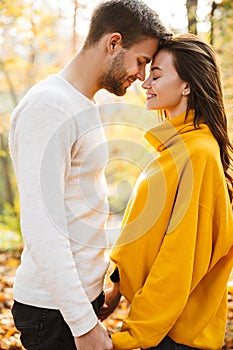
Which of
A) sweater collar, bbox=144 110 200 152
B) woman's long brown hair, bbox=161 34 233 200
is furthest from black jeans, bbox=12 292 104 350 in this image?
Answer: woman's long brown hair, bbox=161 34 233 200

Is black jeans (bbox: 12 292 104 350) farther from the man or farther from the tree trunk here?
the tree trunk

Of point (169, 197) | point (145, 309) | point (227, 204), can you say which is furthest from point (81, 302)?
point (227, 204)

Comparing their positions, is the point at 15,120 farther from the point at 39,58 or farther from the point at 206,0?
the point at 39,58

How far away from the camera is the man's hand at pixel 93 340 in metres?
1.72

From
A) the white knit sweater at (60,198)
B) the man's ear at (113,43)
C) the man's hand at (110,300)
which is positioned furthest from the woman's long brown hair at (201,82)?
the man's hand at (110,300)

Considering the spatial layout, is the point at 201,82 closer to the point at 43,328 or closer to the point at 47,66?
the point at 43,328

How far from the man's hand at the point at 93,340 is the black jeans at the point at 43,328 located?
0.15 metres

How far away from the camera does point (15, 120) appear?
1.78 meters

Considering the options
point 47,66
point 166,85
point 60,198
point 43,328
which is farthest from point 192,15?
point 47,66

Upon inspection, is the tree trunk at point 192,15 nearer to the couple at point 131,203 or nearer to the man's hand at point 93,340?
the couple at point 131,203

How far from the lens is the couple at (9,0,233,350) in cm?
169

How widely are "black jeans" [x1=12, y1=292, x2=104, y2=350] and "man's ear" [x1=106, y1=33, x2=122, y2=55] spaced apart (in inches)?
38.6

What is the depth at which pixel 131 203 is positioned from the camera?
2037mm

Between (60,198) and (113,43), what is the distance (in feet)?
2.04
